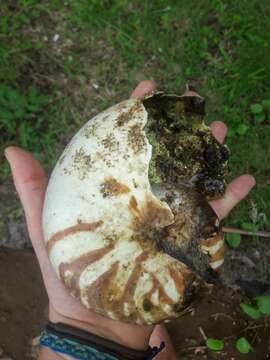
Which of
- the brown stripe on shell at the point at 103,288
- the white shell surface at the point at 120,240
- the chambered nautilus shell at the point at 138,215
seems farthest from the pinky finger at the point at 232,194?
the brown stripe on shell at the point at 103,288

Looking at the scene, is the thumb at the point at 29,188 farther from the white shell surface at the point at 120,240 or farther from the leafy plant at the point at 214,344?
the leafy plant at the point at 214,344

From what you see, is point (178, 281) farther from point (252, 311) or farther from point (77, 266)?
point (252, 311)

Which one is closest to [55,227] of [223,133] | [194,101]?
[194,101]

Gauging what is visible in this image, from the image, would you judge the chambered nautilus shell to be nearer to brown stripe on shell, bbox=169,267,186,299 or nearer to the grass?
brown stripe on shell, bbox=169,267,186,299

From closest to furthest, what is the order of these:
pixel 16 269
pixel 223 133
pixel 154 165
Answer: pixel 154 165
pixel 223 133
pixel 16 269

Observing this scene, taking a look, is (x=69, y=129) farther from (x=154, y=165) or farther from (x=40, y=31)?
(x=154, y=165)

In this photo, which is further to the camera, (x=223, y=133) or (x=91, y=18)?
(x=91, y=18)
